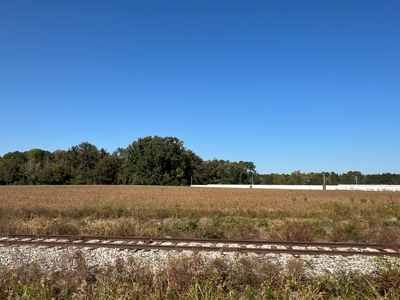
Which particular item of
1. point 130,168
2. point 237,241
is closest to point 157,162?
point 130,168

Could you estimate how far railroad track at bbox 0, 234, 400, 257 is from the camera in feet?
32.7

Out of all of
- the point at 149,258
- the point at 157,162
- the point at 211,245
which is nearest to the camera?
the point at 149,258

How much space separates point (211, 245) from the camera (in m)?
11.1

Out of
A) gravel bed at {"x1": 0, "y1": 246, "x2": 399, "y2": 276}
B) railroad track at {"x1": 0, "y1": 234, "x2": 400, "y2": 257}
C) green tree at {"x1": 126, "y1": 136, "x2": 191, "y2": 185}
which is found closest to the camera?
gravel bed at {"x1": 0, "y1": 246, "x2": 399, "y2": 276}

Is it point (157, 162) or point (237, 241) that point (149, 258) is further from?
point (157, 162)

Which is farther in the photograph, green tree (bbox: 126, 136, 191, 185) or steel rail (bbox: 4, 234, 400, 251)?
green tree (bbox: 126, 136, 191, 185)

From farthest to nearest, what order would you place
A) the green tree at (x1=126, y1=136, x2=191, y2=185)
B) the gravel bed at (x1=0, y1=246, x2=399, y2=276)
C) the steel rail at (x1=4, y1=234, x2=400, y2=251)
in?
the green tree at (x1=126, y1=136, x2=191, y2=185), the steel rail at (x1=4, y1=234, x2=400, y2=251), the gravel bed at (x1=0, y1=246, x2=399, y2=276)

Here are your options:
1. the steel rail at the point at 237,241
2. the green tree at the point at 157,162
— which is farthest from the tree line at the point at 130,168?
the steel rail at the point at 237,241

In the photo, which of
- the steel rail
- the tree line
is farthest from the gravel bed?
the tree line

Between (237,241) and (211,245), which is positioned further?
(237,241)

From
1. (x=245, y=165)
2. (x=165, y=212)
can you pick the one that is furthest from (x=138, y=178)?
(x=165, y=212)

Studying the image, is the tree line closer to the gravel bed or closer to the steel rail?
the steel rail

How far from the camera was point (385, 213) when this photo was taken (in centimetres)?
1998

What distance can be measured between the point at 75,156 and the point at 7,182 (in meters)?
29.4
